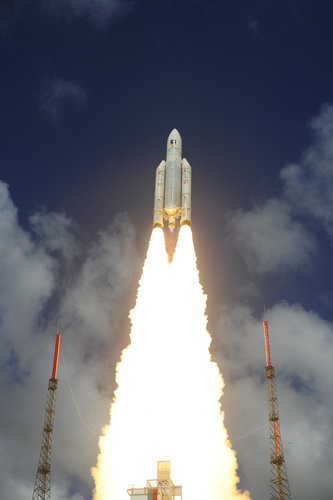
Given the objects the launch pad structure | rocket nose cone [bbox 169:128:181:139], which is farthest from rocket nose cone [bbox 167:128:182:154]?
the launch pad structure

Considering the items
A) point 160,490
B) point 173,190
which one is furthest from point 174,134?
point 160,490

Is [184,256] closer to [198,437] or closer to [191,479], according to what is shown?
[198,437]

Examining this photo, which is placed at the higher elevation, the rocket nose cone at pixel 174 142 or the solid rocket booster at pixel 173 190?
the rocket nose cone at pixel 174 142

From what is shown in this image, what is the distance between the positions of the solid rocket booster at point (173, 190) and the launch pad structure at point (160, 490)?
83.0ft

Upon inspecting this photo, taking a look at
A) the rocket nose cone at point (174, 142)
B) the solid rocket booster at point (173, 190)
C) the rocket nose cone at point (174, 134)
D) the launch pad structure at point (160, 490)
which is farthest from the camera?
the rocket nose cone at point (174, 134)

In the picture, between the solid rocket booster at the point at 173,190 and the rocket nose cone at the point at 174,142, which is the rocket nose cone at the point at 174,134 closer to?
the rocket nose cone at the point at 174,142

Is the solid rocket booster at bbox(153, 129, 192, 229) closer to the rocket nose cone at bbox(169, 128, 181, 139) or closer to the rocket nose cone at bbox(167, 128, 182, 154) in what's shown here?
the rocket nose cone at bbox(167, 128, 182, 154)

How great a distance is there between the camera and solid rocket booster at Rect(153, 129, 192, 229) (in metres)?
60.8

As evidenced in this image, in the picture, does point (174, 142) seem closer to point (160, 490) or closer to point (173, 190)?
point (173, 190)

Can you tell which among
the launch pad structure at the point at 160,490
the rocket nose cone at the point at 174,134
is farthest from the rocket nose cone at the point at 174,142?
the launch pad structure at the point at 160,490

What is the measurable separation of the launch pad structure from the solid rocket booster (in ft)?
83.0

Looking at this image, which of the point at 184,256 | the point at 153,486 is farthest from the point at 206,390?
the point at 184,256

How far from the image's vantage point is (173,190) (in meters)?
61.3

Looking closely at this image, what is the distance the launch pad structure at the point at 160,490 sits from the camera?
49.2 metres
